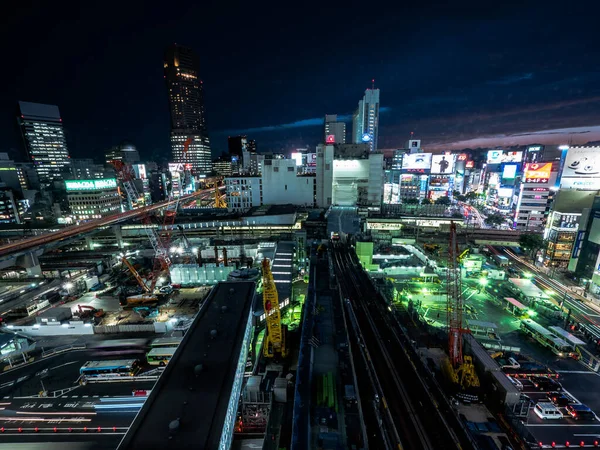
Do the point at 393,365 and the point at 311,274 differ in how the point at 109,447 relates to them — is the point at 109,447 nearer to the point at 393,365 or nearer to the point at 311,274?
the point at 393,365

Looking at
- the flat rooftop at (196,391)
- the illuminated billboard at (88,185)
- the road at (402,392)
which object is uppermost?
the illuminated billboard at (88,185)

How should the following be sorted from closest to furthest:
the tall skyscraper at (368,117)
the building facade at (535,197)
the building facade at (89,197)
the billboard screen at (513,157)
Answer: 1. the building facade at (535,197)
2. the building facade at (89,197)
3. the billboard screen at (513,157)
4. the tall skyscraper at (368,117)

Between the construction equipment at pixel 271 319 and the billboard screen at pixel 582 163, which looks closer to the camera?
the construction equipment at pixel 271 319

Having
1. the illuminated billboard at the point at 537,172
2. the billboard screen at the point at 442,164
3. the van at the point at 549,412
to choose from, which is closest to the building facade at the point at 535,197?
the illuminated billboard at the point at 537,172

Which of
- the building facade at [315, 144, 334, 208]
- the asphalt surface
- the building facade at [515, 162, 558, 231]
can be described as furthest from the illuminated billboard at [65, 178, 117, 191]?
the building facade at [515, 162, 558, 231]

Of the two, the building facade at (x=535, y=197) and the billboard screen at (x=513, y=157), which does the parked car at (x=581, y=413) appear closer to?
the building facade at (x=535, y=197)

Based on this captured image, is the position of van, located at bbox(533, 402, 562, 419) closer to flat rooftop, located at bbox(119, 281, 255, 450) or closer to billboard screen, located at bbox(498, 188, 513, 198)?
flat rooftop, located at bbox(119, 281, 255, 450)

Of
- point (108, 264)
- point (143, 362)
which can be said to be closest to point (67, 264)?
point (108, 264)

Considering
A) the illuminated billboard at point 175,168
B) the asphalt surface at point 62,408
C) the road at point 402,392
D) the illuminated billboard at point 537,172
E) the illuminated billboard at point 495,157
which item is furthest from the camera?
the illuminated billboard at point 175,168
